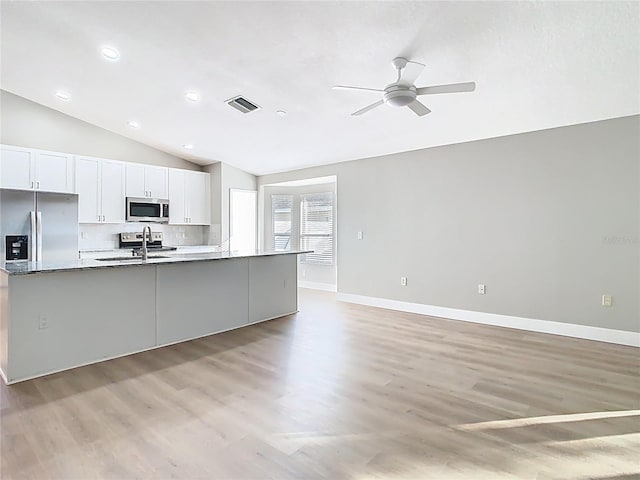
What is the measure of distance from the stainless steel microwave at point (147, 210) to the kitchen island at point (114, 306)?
243 centimetres

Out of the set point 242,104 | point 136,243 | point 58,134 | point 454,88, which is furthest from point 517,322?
point 58,134

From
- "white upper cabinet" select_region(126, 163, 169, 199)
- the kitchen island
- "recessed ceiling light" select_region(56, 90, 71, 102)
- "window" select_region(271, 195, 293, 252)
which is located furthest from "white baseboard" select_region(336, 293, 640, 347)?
"recessed ceiling light" select_region(56, 90, 71, 102)

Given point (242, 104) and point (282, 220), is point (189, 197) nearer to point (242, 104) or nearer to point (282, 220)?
point (282, 220)

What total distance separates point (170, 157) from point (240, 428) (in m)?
5.76

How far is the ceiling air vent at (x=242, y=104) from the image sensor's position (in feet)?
13.9

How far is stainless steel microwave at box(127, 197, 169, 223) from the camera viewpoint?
579cm

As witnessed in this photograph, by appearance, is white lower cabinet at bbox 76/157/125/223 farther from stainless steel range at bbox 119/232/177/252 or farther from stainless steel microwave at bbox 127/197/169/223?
stainless steel range at bbox 119/232/177/252

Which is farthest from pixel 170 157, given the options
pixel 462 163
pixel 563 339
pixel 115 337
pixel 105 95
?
pixel 563 339

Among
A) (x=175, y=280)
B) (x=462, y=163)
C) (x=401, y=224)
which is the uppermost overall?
(x=462, y=163)

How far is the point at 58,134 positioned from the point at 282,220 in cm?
413

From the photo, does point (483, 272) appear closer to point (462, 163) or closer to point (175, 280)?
point (462, 163)

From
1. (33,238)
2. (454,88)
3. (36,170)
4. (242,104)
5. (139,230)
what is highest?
(242,104)

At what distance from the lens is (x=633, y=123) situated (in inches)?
146

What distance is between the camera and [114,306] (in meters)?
3.31
